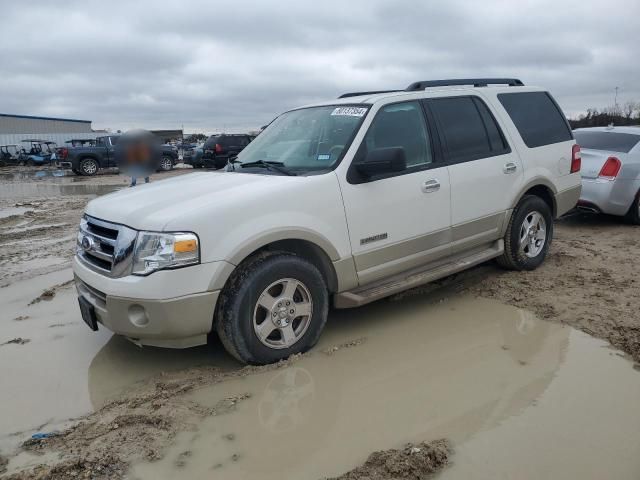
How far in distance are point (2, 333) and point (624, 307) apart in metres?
5.43

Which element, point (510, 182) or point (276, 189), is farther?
point (510, 182)

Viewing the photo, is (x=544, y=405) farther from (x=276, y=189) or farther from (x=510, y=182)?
(x=510, y=182)

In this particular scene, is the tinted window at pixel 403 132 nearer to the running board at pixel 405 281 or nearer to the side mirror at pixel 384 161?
the side mirror at pixel 384 161

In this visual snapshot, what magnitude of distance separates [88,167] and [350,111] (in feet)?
74.4

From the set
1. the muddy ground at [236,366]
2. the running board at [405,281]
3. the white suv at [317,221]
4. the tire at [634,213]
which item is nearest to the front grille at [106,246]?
the white suv at [317,221]

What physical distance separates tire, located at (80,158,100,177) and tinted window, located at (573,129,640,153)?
70.4ft

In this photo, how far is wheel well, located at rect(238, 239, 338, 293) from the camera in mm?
3742

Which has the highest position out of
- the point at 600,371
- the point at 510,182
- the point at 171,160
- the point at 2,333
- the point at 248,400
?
the point at 171,160

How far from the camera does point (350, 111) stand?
4.34 m

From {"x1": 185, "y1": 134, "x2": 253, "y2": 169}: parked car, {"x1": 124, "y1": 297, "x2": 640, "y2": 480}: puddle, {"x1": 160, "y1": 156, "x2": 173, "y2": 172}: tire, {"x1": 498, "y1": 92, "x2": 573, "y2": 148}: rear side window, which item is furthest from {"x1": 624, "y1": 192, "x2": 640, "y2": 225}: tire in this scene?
{"x1": 160, "y1": 156, "x2": 173, "y2": 172}: tire

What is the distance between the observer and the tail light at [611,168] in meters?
7.48

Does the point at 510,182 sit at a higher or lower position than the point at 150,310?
higher

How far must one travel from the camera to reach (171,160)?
24703 millimetres

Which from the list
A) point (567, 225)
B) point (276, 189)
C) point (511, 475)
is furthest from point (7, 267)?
point (567, 225)
